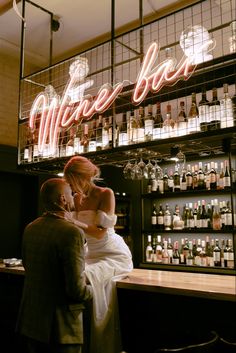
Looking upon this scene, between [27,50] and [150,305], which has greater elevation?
[27,50]

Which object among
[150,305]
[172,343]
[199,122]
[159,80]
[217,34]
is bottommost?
[172,343]

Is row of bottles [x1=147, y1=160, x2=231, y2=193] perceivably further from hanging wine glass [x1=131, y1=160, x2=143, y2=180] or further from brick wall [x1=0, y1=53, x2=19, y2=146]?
brick wall [x1=0, y1=53, x2=19, y2=146]

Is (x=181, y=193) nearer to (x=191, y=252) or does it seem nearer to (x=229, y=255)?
(x=191, y=252)

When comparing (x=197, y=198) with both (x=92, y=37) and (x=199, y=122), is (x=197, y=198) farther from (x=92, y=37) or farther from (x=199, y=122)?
(x=92, y=37)

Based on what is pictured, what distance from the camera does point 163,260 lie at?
5188 millimetres

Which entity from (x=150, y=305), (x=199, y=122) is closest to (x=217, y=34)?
(x=199, y=122)

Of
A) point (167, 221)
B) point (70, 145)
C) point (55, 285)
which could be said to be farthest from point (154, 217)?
point (55, 285)

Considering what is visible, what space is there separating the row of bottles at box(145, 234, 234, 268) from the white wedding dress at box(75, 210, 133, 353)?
2237 millimetres

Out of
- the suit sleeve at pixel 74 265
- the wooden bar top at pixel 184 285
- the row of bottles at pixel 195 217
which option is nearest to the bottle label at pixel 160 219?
the row of bottles at pixel 195 217

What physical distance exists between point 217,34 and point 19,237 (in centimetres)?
376

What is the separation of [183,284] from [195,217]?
2.84 meters

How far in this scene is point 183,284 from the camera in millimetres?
2436

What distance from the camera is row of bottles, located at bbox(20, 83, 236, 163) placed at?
332cm

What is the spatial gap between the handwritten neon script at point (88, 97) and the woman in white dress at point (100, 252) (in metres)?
0.83
